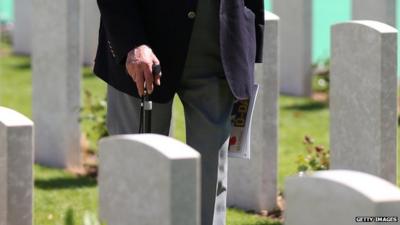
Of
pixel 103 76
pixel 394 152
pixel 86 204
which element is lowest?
pixel 86 204

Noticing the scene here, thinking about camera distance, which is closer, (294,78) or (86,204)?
(86,204)

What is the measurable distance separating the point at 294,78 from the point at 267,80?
4.23m

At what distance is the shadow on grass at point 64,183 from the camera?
298 inches

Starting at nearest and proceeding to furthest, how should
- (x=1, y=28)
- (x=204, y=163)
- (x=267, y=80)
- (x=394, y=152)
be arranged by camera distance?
1. (x=204, y=163)
2. (x=394, y=152)
3. (x=267, y=80)
4. (x=1, y=28)

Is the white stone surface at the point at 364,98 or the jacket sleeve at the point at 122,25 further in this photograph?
the white stone surface at the point at 364,98

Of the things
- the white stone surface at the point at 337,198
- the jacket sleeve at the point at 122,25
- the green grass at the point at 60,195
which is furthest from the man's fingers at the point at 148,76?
the green grass at the point at 60,195

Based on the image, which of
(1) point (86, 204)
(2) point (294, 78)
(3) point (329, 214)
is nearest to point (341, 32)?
(1) point (86, 204)

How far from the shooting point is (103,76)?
202 inches

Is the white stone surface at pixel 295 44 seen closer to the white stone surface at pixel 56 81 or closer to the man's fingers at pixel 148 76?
the white stone surface at pixel 56 81

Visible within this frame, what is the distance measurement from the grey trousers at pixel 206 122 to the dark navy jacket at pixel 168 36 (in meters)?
0.07

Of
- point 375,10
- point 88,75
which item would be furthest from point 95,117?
point 88,75

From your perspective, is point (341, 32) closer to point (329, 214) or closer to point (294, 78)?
point (329, 214)

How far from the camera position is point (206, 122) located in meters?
4.96

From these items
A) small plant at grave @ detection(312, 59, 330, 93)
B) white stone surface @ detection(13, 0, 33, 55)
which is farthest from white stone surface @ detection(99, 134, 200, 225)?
white stone surface @ detection(13, 0, 33, 55)
